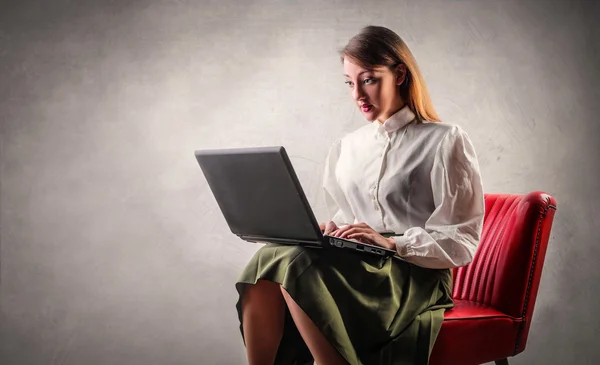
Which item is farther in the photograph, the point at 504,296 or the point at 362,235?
the point at 504,296

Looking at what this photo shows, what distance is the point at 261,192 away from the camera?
136 centimetres

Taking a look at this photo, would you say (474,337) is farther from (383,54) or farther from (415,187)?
(383,54)

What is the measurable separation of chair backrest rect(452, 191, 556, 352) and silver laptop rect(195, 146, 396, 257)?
11.8 inches

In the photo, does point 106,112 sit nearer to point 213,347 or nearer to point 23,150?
point 23,150

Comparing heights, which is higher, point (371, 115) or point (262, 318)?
point (371, 115)

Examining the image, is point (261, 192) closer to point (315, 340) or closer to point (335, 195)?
point (315, 340)

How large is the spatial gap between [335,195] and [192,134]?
86 cm

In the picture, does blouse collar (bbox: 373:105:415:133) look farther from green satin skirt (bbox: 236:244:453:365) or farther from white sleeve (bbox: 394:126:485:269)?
green satin skirt (bbox: 236:244:453:365)

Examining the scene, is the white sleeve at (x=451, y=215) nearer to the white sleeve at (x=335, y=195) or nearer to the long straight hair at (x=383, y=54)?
the long straight hair at (x=383, y=54)

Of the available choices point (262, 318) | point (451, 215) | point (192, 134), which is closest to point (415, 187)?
point (451, 215)

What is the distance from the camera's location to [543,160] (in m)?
2.38

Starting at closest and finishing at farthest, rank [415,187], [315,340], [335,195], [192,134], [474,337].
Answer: [315,340], [474,337], [415,187], [335,195], [192,134]

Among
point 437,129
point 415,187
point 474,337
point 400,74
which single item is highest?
point 400,74

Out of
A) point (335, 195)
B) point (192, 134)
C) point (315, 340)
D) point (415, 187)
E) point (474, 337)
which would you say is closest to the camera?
point (315, 340)
